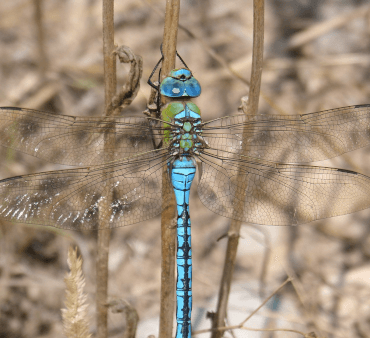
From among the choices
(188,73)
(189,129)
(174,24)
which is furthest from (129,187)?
(174,24)

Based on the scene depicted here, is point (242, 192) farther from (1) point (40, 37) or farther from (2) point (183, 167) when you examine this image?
(1) point (40, 37)

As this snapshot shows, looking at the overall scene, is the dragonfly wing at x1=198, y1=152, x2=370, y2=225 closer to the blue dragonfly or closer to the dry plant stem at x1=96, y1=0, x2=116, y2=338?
the blue dragonfly

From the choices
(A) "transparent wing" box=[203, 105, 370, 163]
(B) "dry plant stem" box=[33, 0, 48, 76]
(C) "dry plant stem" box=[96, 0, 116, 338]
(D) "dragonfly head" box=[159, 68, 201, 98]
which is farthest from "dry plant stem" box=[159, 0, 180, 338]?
(B) "dry plant stem" box=[33, 0, 48, 76]

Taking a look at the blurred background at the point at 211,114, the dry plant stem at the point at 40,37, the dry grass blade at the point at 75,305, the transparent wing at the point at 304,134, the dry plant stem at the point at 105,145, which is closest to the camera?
the dry grass blade at the point at 75,305

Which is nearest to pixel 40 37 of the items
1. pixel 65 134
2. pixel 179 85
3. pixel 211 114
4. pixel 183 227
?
pixel 211 114

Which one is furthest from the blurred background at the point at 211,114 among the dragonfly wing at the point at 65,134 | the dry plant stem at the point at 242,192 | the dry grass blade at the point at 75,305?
the dragonfly wing at the point at 65,134

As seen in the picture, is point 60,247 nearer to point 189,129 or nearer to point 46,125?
point 46,125

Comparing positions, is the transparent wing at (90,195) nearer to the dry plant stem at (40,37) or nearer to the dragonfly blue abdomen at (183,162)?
the dragonfly blue abdomen at (183,162)
